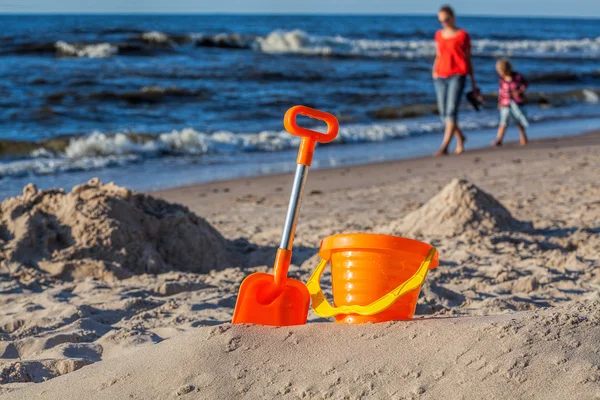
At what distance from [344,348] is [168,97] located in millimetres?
13038

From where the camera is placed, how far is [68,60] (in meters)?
20.9

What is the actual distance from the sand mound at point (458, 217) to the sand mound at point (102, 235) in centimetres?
129

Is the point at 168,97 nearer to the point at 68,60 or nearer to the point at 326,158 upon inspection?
the point at 326,158

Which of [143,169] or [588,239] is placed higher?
[588,239]

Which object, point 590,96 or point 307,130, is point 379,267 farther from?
point 590,96

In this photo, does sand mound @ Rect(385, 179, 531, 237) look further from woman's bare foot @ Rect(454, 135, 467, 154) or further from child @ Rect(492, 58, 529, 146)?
child @ Rect(492, 58, 529, 146)

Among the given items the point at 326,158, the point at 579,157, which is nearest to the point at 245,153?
the point at 326,158

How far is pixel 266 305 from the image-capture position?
2498 mm

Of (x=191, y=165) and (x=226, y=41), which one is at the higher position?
(x=226, y=41)

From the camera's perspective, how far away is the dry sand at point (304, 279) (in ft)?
6.73

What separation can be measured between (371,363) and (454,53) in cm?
696

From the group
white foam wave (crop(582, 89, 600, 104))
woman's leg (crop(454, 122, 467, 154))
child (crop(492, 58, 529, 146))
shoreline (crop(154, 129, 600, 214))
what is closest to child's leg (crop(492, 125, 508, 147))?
child (crop(492, 58, 529, 146))

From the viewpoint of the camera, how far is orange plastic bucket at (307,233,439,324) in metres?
2.35

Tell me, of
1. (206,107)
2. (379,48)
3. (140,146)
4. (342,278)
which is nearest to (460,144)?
(140,146)
